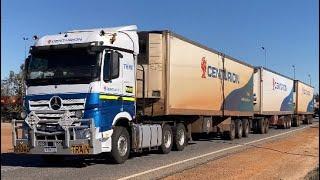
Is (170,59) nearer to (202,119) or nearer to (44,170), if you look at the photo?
(202,119)

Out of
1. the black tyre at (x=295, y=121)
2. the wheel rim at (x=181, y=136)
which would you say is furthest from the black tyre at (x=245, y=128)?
the black tyre at (x=295, y=121)

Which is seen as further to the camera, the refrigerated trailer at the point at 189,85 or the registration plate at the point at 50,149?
the refrigerated trailer at the point at 189,85

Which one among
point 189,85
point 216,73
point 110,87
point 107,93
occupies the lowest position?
point 107,93

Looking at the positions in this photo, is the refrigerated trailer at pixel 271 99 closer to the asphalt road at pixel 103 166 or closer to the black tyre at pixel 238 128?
the black tyre at pixel 238 128

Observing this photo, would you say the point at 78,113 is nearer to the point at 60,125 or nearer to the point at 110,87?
the point at 60,125

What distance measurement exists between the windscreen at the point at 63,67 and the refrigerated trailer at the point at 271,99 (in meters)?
19.9

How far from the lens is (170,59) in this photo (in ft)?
58.4

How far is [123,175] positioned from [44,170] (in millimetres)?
2412

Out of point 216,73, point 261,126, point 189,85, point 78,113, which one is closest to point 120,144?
point 78,113

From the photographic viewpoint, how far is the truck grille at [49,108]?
45.6 ft

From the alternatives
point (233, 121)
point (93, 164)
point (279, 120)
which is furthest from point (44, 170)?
point (279, 120)

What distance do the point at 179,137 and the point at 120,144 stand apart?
4.46m

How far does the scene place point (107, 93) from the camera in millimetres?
14242

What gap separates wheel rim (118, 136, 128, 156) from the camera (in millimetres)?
14945
